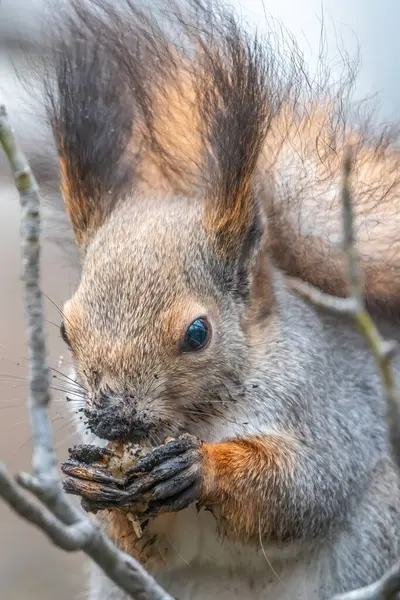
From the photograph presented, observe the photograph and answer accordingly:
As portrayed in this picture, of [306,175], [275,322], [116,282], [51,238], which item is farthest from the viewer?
[51,238]

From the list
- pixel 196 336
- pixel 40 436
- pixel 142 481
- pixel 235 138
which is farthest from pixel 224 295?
pixel 40 436

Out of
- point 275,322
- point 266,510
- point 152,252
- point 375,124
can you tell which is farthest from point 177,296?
point 375,124

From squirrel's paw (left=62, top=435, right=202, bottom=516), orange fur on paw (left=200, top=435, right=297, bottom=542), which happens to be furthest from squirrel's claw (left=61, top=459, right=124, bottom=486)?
orange fur on paw (left=200, top=435, right=297, bottom=542)

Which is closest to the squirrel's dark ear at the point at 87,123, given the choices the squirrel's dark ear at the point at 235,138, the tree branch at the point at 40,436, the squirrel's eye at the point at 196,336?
the squirrel's dark ear at the point at 235,138

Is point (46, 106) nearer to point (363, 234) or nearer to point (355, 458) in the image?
point (363, 234)

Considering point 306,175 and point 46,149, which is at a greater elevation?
point 306,175

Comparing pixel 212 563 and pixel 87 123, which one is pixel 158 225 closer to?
pixel 87 123
